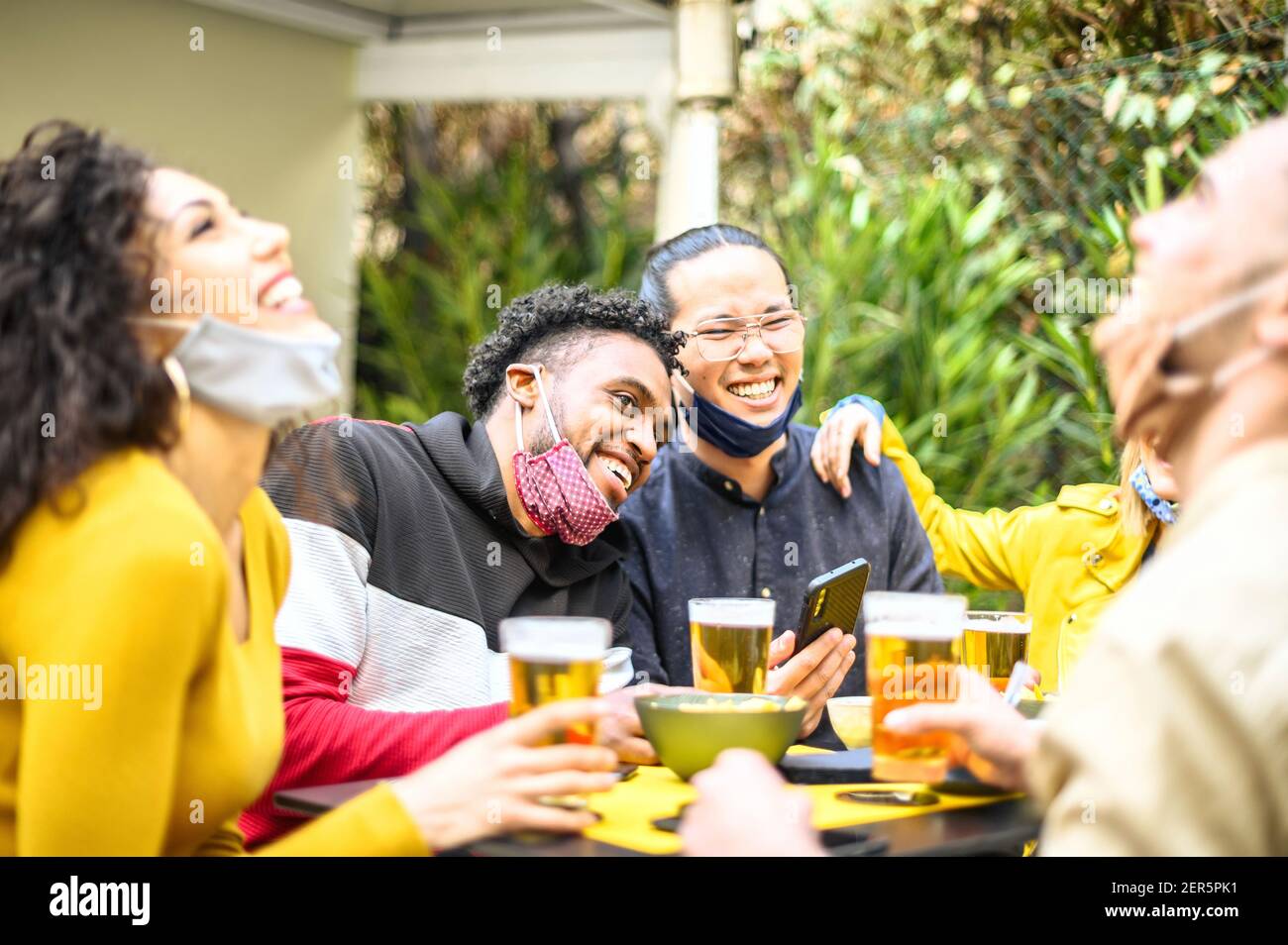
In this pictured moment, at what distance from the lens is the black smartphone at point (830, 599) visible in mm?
2391

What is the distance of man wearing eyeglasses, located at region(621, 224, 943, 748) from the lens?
3330 millimetres

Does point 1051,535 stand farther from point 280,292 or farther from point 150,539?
point 150,539

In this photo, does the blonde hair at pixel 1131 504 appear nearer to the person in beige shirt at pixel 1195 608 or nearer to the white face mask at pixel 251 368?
the person in beige shirt at pixel 1195 608

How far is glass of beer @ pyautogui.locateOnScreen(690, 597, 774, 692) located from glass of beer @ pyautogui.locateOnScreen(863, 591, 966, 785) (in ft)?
0.88

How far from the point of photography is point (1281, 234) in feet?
4.26

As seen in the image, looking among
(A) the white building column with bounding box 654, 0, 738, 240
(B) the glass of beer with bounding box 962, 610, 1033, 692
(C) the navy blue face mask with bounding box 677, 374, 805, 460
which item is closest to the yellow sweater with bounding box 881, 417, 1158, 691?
(C) the navy blue face mask with bounding box 677, 374, 805, 460

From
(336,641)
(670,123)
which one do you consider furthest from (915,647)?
(670,123)

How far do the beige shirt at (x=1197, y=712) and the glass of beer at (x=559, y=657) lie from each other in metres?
0.66

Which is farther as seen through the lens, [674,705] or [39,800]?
[674,705]

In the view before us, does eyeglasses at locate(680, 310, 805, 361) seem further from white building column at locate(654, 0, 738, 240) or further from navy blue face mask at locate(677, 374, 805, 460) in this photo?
white building column at locate(654, 0, 738, 240)

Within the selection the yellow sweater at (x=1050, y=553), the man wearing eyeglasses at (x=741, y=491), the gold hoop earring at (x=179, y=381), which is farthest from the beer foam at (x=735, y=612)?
the yellow sweater at (x=1050, y=553)

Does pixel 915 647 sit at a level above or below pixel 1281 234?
below

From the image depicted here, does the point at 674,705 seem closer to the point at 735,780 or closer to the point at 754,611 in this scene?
the point at 754,611
